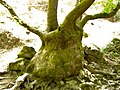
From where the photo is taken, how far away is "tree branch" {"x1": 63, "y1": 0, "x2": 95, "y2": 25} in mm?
6710

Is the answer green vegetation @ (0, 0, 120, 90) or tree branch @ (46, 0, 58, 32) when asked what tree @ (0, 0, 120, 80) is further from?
tree branch @ (46, 0, 58, 32)

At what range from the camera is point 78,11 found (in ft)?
22.9

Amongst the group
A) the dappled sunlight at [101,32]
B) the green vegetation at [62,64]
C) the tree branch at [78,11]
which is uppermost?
the dappled sunlight at [101,32]

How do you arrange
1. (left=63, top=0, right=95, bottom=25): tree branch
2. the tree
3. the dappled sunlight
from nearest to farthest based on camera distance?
(left=63, top=0, right=95, bottom=25): tree branch
the tree
the dappled sunlight

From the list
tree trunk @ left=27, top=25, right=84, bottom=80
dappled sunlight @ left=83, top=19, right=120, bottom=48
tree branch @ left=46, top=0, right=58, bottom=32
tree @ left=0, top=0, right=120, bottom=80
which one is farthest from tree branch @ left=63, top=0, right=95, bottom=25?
dappled sunlight @ left=83, top=19, right=120, bottom=48

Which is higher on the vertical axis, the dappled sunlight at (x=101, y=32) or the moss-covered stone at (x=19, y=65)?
the dappled sunlight at (x=101, y=32)

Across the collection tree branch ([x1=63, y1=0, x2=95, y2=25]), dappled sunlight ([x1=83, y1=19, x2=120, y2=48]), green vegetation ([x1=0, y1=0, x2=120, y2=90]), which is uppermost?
dappled sunlight ([x1=83, y1=19, x2=120, y2=48])

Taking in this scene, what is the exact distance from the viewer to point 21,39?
1247cm

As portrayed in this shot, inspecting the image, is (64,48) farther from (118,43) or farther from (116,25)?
(116,25)

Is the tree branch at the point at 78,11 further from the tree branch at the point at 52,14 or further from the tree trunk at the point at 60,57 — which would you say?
the tree branch at the point at 52,14

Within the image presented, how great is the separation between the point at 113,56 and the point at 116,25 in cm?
849

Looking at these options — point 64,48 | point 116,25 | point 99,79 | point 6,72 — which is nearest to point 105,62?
point 99,79

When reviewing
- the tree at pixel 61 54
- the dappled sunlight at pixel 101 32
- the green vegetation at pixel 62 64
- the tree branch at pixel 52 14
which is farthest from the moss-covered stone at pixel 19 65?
the dappled sunlight at pixel 101 32

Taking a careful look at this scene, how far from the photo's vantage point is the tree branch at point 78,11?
22.0 feet
